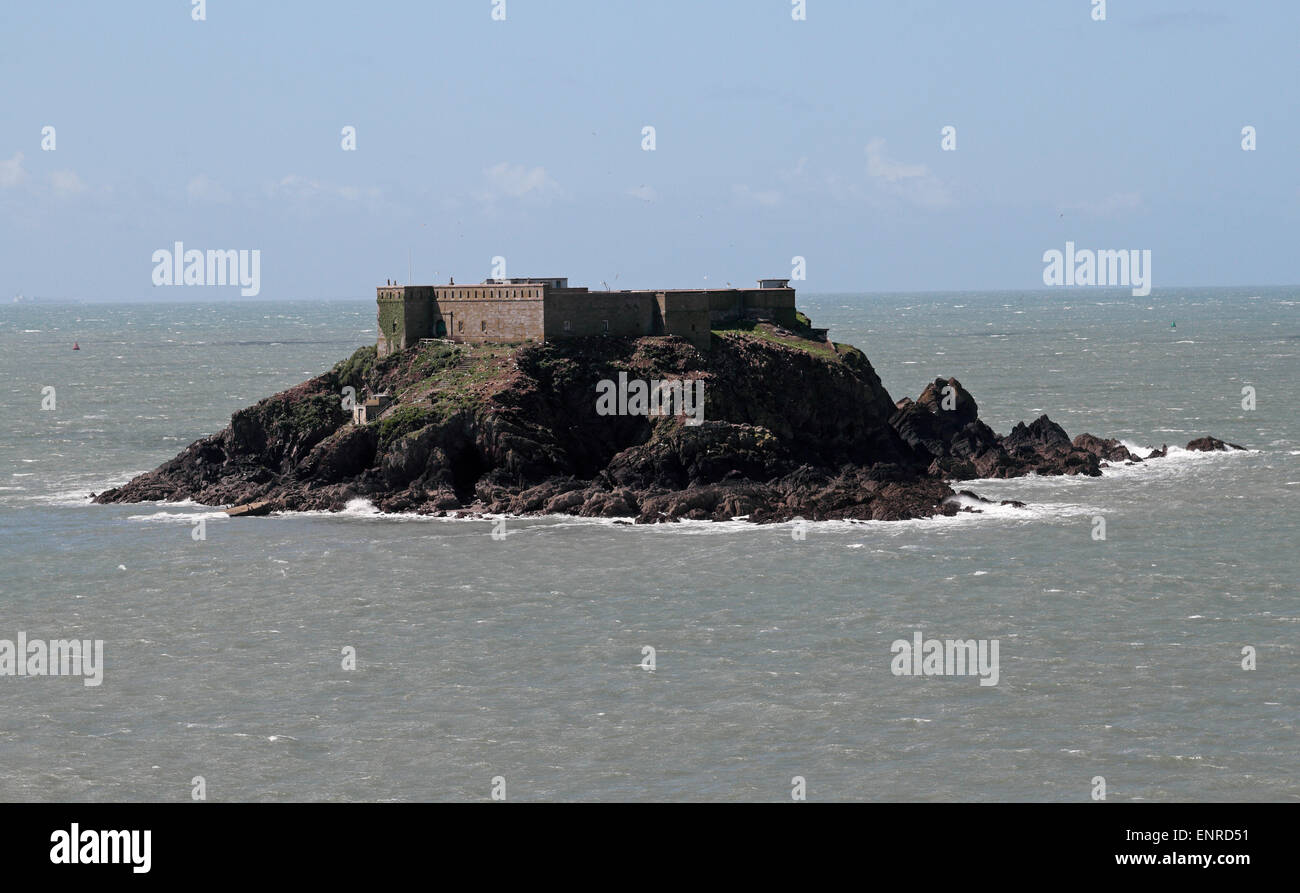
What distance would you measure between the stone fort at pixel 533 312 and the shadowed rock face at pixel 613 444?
163cm

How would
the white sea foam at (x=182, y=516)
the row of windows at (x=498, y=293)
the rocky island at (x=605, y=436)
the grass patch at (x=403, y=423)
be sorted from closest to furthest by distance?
the white sea foam at (x=182, y=516) < the rocky island at (x=605, y=436) < the grass patch at (x=403, y=423) < the row of windows at (x=498, y=293)

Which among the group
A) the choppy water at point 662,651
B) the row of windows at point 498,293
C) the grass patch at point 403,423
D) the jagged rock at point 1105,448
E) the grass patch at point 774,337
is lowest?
the choppy water at point 662,651

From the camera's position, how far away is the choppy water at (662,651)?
40.4 metres

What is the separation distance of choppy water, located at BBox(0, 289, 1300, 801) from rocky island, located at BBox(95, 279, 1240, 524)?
11.2ft

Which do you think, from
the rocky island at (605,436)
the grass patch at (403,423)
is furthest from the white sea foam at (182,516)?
the grass patch at (403,423)

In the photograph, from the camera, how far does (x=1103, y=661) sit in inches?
1928

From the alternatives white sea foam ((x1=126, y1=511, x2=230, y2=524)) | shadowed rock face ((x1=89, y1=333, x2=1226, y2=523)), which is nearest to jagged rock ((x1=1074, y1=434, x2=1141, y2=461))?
shadowed rock face ((x1=89, y1=333, x2=1226, y2=523))

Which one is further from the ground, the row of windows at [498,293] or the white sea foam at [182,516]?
the row of windows at [498,293]

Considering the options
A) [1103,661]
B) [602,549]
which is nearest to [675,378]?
[602,549]

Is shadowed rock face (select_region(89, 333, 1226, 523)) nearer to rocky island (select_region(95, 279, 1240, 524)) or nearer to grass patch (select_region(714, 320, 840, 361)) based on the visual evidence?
A: rocky island (select_region(95, 279, 1240, 524))

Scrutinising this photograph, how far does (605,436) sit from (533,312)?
976 centimetres

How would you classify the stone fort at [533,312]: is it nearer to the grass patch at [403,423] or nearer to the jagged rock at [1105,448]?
the grass patch at [403,423]

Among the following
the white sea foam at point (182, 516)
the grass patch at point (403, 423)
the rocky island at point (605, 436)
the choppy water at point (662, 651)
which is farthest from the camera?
the grass patch at point (403, 423)
